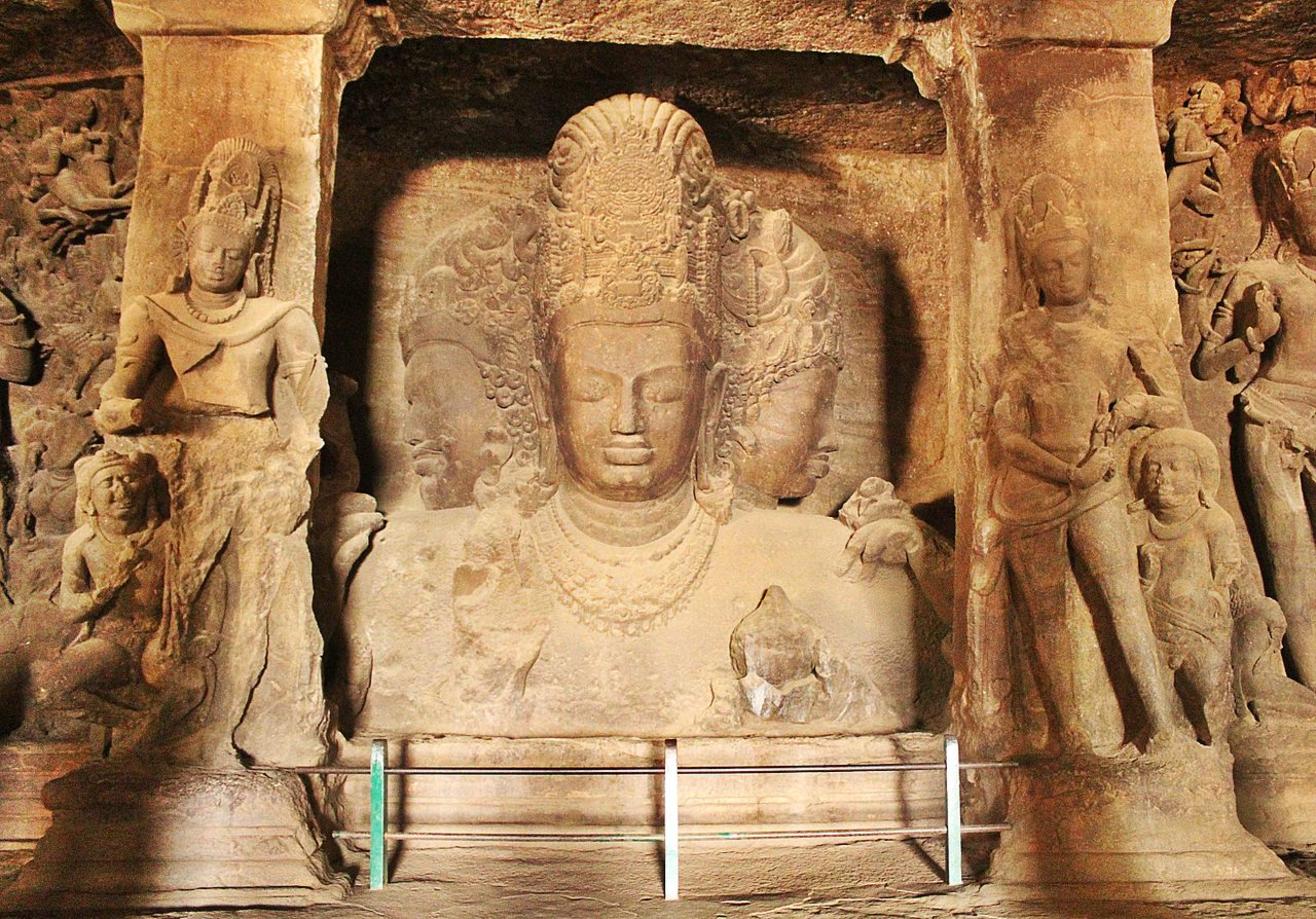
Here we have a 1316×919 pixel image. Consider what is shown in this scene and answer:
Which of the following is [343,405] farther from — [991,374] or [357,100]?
[991,374]

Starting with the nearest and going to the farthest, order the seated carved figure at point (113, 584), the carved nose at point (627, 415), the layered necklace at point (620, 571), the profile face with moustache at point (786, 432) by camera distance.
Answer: the seated carved figure at point (113, 584) → the carved nose at point (627, 415) → the layered necklace at point (620, 571) → the profile face with moustache at point (786, 432)

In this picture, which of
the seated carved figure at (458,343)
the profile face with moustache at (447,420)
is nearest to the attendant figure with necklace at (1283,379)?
the seated carved figure at (458,343)

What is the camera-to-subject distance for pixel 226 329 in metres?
4.18

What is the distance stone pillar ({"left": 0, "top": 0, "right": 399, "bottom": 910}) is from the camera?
377 centimetres

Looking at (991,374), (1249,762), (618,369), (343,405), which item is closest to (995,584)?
(991,374)

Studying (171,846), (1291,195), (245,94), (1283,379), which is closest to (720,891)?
(171,846)

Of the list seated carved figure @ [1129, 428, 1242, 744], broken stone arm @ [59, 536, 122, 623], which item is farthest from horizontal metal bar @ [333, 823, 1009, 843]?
broken stone arm @ [59, 536, 122, 623]

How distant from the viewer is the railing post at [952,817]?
385 cm

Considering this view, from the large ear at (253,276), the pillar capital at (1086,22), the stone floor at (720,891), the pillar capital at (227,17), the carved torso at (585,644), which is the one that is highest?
the pillar capital at (1086,22)

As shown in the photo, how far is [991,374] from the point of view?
4.44 m

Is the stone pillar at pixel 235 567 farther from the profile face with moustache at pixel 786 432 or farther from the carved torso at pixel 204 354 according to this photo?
the profile face with moustache at pixel 786 432

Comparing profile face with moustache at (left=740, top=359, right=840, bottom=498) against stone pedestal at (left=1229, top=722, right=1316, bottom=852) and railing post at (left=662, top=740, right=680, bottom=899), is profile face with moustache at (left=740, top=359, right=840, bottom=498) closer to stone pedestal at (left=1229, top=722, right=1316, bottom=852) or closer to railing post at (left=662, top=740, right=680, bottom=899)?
railing post at (left=662, top=740, right=680, bottom=899)

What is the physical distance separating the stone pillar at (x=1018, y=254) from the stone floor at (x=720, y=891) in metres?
0.30

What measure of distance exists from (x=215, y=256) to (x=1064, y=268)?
114 inches
